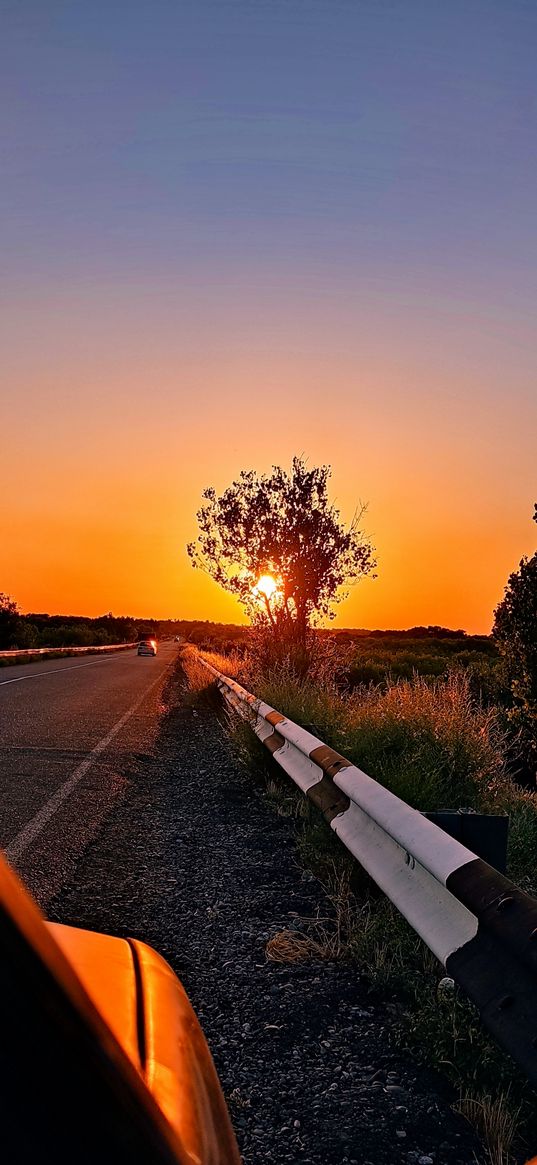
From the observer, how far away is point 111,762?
30.9 ft

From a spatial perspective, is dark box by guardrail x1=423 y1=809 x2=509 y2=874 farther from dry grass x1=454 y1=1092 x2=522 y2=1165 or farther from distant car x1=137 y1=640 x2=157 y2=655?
distant car x1=137 y1=640 x2=157 y2=655

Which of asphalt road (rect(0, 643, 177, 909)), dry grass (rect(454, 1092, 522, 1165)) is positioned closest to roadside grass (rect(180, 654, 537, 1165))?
dry grass (rect(454, 1092, 522, 1165))

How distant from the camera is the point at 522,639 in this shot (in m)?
8.92

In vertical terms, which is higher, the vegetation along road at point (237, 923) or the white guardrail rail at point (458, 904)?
the white guardrail rail at point (458, 904)

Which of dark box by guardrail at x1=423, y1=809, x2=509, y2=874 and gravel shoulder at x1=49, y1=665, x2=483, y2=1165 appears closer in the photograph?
gravel shoulder at x1=49, y1=665, x2=483, y2=1165

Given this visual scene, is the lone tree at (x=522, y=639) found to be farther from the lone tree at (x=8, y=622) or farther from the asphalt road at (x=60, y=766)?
the lone tree at (x=8, y=622)

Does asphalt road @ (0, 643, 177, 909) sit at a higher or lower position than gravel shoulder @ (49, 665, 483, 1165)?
higher

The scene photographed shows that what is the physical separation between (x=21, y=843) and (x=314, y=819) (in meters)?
1.90

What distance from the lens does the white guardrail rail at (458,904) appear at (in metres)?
2.19

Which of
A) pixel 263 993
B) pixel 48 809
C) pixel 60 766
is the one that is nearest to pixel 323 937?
pixel 263 993

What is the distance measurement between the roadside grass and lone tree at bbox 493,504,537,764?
1.97 feet

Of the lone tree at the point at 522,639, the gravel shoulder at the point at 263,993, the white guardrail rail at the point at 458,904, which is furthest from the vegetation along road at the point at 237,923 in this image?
the lone tree at the point at 522,639

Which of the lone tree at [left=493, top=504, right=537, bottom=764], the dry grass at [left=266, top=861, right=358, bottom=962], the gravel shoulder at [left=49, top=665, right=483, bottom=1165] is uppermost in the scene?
the lone tree at [left=493, top=504, right=537, bottom=764]

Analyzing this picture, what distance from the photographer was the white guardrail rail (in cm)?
219
